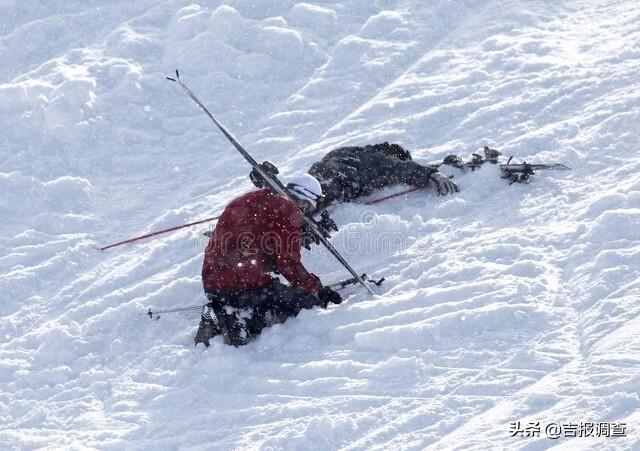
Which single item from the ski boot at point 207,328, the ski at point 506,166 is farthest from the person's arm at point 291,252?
the ski at point 506,166

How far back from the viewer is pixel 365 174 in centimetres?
913

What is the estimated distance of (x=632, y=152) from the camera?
29.4 ft

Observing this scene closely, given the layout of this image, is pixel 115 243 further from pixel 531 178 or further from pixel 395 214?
pixel 531 178

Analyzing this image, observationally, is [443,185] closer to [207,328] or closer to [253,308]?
[253,308]

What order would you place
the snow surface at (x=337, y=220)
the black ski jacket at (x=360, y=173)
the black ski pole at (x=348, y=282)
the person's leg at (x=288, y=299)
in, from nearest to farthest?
the snow surface at (x=337, y=220) < the person's leg at (x=288, y=299) < the black ski pole at (x=348, y=282) < the black ski jacket at (x=360, y=173)

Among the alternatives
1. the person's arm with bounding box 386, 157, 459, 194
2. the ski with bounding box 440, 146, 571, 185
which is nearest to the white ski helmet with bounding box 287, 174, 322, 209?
the person's arm with bounding box 386, 157, 459, 194

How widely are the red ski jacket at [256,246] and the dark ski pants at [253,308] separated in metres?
0.06

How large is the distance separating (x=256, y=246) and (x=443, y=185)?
265 cm

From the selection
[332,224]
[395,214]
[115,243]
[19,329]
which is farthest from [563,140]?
[19,329]

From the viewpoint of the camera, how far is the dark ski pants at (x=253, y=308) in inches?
277
